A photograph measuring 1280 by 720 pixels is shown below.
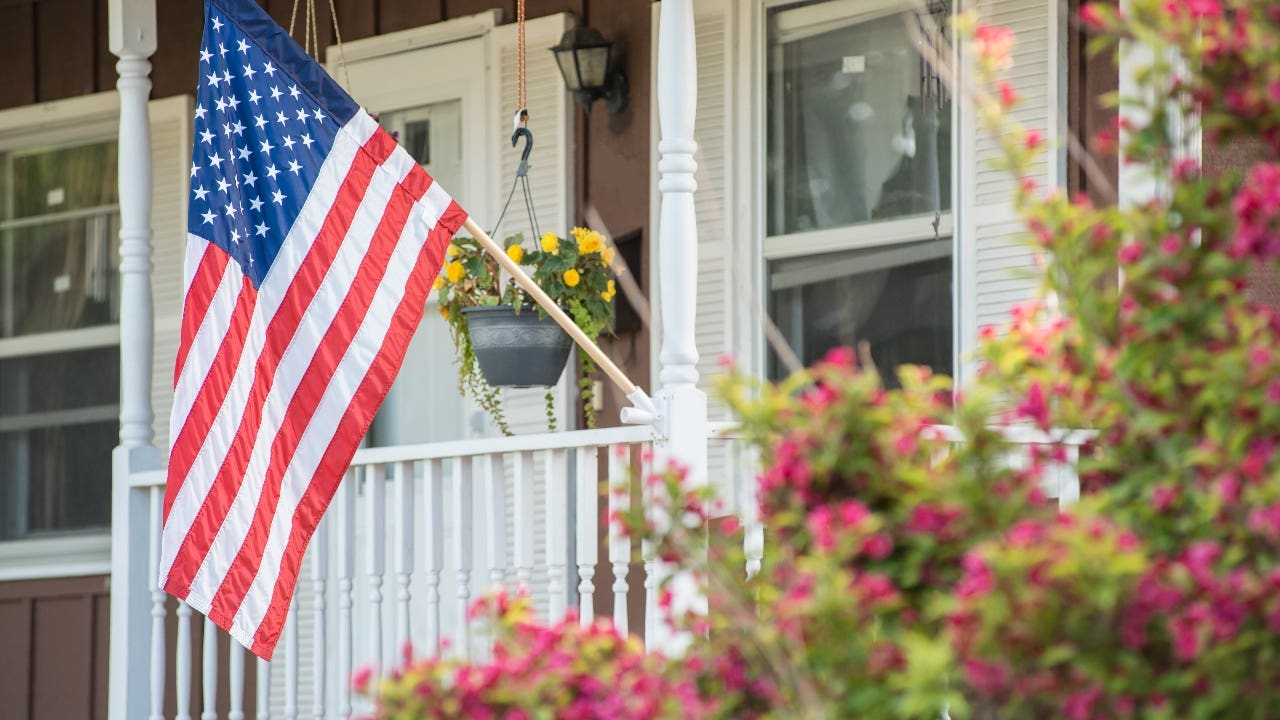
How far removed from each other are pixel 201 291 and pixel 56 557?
2.91m

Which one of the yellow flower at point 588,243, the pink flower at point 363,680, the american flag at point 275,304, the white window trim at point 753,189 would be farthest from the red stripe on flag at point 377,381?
the pink flower at point 363,680

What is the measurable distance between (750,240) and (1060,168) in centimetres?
106

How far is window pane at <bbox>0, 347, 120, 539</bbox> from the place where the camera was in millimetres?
7312

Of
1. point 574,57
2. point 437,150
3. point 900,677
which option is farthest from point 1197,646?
point 437,150

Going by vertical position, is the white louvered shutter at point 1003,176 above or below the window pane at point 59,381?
above

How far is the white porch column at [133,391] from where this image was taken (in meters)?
5.79

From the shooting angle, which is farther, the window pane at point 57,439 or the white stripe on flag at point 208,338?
the window pane at point 57,439

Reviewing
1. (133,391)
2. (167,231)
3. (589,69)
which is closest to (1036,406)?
(589,69)

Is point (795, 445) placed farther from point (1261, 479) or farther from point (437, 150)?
point (437, 150)

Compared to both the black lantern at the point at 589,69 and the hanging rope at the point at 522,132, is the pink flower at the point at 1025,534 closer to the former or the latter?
the hanging rope at the point at 522,132

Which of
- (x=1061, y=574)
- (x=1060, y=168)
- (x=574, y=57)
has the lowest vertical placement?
(x=1061, y=574)

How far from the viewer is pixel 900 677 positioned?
7.27 ft

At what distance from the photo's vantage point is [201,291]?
16.0ft

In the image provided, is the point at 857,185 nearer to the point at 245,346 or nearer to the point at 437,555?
the point at 437,555
